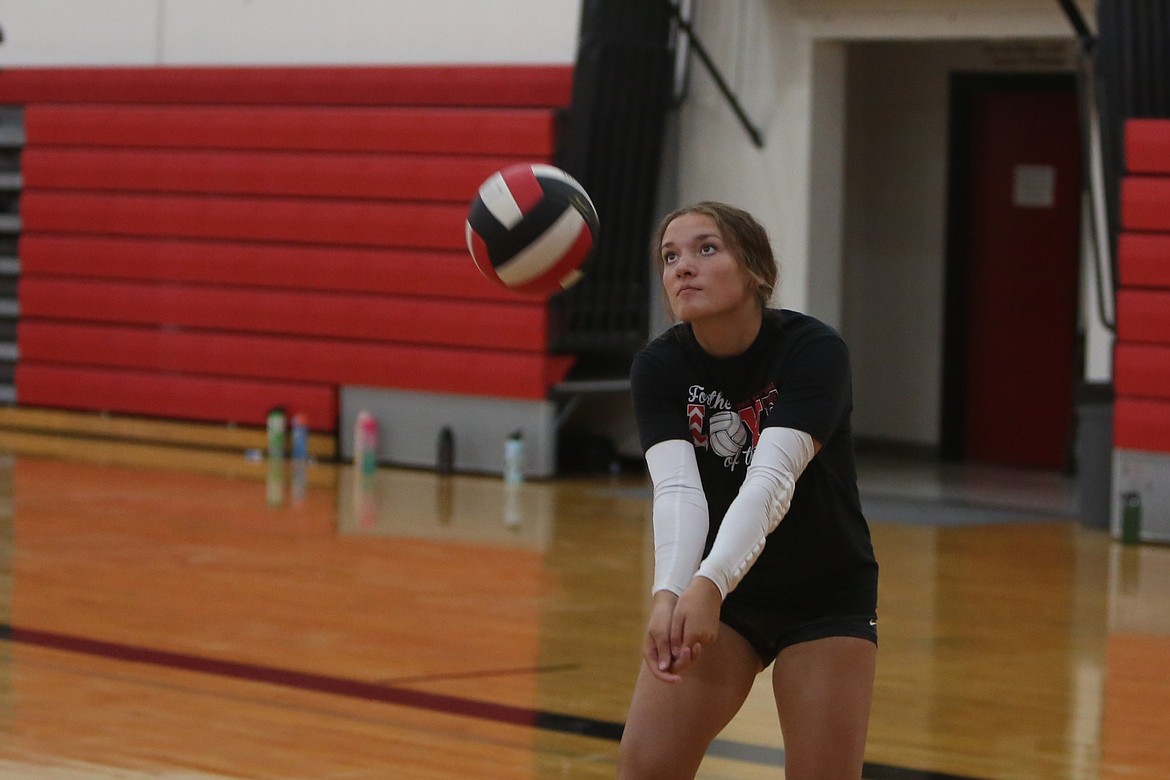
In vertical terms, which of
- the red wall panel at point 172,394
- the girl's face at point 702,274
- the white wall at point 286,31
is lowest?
the red wall panel at point 172,394

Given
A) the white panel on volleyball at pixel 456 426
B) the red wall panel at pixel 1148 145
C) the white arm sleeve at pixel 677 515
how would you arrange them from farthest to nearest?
1. the white panel on volleyball at pixel 456 426
2. the red wall panel at pixel 1148 145
3. the white arm sleeve at pixel 677 515

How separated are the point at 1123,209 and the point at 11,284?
8.32 metres

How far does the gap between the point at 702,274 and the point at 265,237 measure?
985 cm

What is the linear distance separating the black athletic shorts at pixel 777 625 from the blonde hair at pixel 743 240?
1.91 feet

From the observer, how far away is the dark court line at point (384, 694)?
524 centimetres

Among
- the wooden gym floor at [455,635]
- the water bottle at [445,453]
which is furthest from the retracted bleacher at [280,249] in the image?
the wooden gym floor at [455,635]

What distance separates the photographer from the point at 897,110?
1388 cm

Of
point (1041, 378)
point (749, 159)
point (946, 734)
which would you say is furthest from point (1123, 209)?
point (946, 734)

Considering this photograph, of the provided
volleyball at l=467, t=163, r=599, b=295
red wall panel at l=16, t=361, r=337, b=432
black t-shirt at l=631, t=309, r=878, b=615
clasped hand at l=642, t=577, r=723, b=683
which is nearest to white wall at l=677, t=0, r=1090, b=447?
red wall panel at l=16, t=361, r=337, b=432

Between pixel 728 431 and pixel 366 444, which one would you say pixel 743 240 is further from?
pixel 366 444

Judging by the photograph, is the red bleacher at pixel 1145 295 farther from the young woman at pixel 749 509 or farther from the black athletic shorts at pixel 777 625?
the black athletic shorts at pixel 777 625

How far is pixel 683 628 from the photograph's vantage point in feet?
10.7

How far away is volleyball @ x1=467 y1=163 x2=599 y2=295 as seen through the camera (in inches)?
161

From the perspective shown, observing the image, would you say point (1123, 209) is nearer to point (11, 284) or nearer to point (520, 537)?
point (520, 537)
